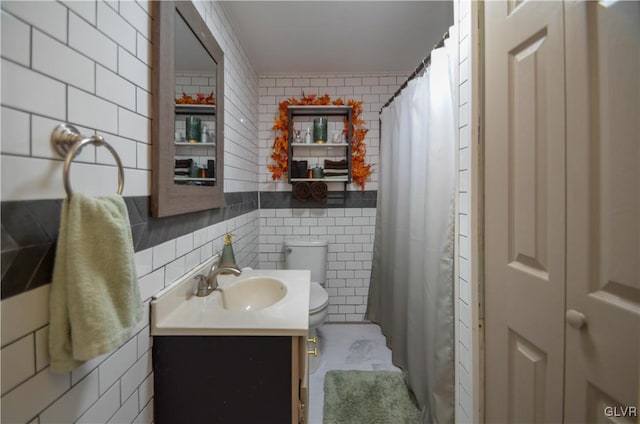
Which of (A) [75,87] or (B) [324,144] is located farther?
(B) [324,144]

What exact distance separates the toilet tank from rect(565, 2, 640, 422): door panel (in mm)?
1808

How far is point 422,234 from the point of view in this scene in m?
1.64

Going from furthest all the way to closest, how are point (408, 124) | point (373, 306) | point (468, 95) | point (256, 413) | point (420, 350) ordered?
point (373, 306) → point (408, 124) → point (420, 350) → point (468, 95) → point (256, 413)

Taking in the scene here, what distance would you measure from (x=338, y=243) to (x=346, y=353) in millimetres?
912

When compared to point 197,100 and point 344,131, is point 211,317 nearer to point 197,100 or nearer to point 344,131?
Answer: point 197,100

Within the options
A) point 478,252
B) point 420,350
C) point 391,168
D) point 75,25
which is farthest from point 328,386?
point 75,25

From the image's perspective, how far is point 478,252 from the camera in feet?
3.22

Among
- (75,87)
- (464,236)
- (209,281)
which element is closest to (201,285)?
(209,281)

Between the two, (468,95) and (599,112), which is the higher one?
(468,95)

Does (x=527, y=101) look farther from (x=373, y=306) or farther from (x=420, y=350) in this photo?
(x=373, y=306)

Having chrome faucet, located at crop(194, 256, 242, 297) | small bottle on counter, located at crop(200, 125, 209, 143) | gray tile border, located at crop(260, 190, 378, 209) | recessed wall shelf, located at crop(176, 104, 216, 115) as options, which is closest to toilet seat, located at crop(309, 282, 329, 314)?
chrome faucet, located at crop(194, 256, 242, 297)

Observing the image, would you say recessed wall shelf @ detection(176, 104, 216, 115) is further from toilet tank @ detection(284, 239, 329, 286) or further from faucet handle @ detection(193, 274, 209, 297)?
toilet tank @ detection(284, 239, 329, 286)

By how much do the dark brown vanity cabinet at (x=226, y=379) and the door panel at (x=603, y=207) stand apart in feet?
2.49

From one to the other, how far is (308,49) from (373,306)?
2.18m
